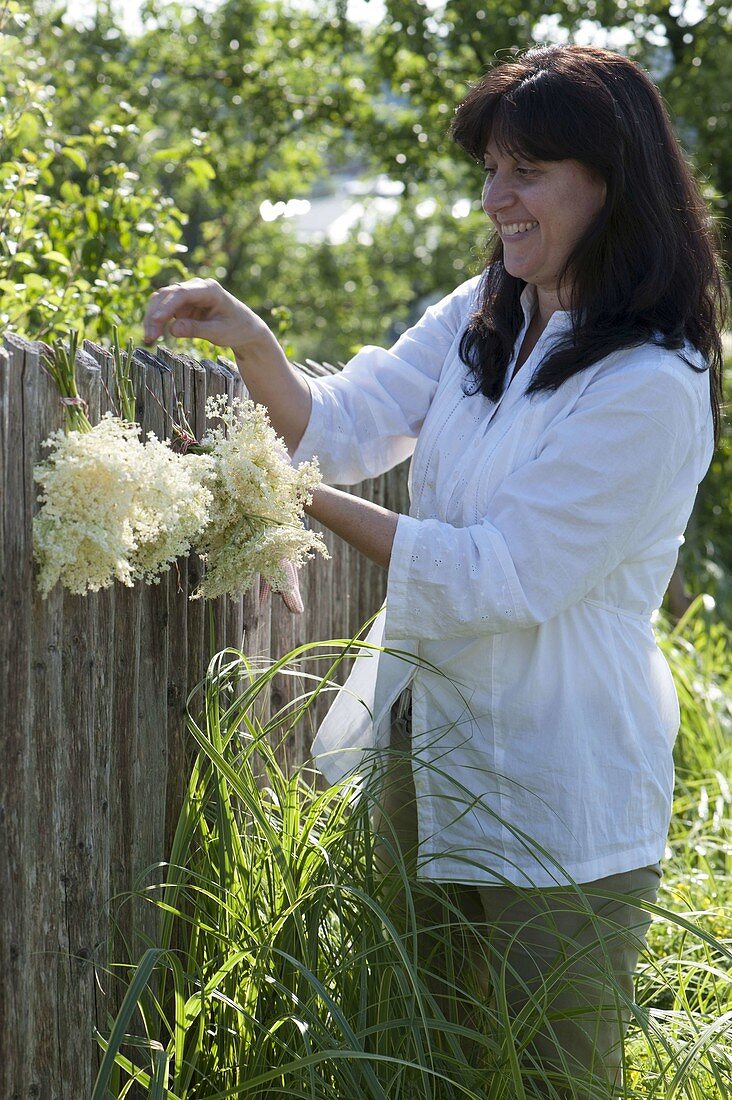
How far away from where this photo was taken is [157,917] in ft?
7.02

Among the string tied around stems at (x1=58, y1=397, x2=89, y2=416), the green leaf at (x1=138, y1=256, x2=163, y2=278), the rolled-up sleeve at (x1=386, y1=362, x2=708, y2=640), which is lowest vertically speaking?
the rolled-up sleeve at (x1=386, y1=362, x2=708, y2=640)

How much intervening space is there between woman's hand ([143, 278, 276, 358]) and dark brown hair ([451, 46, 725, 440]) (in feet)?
1.65

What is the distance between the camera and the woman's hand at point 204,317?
195cm

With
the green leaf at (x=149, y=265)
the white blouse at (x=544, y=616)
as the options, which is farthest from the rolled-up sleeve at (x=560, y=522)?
the green leaf at (x=149, y=265)

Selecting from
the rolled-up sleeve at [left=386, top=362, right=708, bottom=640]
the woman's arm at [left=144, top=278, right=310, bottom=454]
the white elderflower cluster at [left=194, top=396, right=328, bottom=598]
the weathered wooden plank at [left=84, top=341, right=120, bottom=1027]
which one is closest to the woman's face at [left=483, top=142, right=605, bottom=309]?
the rolled-up sleeve at [left=386, top=362, right=708, bottom=640]

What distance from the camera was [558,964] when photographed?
1911 mm

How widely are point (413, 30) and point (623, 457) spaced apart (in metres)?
6.12

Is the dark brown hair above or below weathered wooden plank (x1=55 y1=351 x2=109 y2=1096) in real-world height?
above

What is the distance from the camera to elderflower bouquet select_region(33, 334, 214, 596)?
1590 mm

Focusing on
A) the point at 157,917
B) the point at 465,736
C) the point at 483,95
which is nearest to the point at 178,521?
the point at 465,736

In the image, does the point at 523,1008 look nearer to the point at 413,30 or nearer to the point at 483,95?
the point at 483,95

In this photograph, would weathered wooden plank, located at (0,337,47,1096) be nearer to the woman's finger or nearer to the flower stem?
the flower stem

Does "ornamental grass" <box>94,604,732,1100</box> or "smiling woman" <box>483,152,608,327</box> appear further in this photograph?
"smiling woman" <box>483,152,608,327</box>

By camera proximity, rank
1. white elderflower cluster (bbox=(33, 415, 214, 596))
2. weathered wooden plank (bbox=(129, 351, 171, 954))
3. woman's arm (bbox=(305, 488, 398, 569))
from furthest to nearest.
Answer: weathered wooden plank (bbox=(129, 351, 171, 954)) < woman's arm (bbox=(305, 488, 398, 569)) < white elderflower cluster (bbox=(33, 415, 214, 596))
